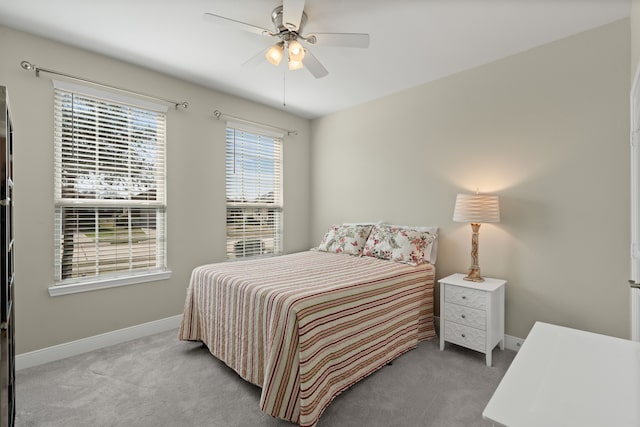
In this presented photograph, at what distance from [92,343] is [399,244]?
9.96ft

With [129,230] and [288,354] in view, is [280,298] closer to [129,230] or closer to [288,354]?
[288,354]

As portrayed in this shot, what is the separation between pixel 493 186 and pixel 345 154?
6.46ft

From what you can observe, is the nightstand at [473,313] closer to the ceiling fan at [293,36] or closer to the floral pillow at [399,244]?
the floral pillow at [399,244]

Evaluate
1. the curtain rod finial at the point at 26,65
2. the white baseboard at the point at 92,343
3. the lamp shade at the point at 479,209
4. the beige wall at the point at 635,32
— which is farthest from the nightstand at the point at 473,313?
the curtain rod finial at the point at 26,65

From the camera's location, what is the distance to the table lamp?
8.25 feet

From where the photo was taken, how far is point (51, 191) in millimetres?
2490

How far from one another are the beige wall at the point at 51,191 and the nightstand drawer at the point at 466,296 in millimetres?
2570

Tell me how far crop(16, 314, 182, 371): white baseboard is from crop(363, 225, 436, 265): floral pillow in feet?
7.58

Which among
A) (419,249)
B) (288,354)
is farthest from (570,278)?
(288,354)

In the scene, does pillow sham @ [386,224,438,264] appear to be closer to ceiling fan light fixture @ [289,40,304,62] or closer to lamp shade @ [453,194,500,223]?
lamp shade @ [453,194,500,223]

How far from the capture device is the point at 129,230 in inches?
115

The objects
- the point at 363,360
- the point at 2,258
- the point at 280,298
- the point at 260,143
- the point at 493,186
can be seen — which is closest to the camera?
the point at 2,258

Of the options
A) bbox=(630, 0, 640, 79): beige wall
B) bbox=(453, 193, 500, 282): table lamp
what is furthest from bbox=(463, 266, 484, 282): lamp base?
bbox=(630, 0, 640, 79): beige wall

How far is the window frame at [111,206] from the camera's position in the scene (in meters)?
2.53
